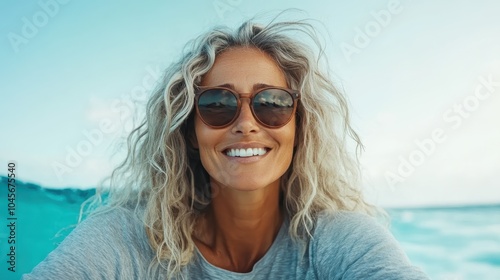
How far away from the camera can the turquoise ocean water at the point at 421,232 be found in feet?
22.8

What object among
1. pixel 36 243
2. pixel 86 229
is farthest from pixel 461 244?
pixel 86 229

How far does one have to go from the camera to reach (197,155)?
8.53 feet

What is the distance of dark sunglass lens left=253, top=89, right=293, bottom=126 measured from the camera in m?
2.25

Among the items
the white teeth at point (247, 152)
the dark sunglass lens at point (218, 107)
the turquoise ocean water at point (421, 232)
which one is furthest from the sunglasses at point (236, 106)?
the turquoise ocean water at point (421, 232)

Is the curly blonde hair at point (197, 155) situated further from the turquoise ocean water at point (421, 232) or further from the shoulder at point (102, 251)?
the turquoise ocean water at point (421, 232)

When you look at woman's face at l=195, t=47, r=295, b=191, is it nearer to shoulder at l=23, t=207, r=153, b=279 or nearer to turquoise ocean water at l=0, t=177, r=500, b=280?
shoulder at l=23, t=207, r=153, b=279

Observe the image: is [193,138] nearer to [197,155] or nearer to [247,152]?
[197,155]

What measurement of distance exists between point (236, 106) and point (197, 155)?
465mm

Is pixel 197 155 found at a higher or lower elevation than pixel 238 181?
higher

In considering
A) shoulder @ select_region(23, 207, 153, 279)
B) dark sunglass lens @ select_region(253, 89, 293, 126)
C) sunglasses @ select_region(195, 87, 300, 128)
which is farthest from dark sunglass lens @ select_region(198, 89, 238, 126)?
shoulder @ select_region(23, 207, 153, 279)

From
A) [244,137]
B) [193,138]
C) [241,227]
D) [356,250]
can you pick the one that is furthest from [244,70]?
[356,250]

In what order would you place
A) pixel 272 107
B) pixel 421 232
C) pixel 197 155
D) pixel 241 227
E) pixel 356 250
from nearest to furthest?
1. pixel 356 250
2. pixel 272 107
3. pixel 241 227
4. pixel 197 155
5. pixel 421 232

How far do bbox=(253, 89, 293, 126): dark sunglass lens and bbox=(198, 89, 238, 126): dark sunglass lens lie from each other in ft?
0.34

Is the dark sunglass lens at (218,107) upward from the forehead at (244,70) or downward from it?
downward
